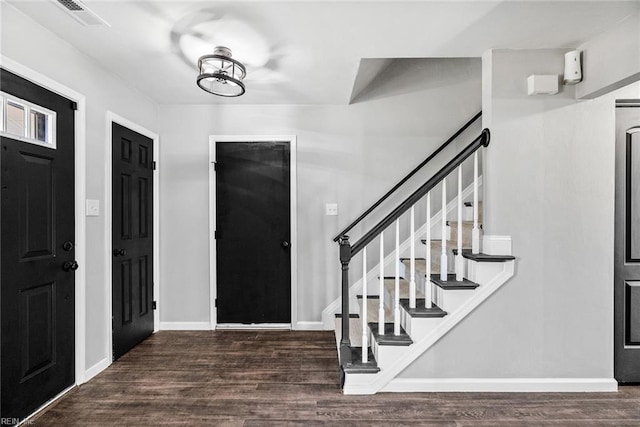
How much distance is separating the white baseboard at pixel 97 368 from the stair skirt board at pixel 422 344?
74.7 inches

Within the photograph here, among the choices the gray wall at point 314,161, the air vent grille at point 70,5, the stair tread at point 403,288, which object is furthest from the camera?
the gray wall at point 314,161

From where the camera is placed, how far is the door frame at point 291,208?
3803 millimetres

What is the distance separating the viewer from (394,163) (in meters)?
3.77

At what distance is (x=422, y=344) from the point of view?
2479mm

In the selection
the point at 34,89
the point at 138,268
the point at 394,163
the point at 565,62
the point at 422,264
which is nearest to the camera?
the point at 34,89

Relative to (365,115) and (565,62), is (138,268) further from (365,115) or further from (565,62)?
(565,62)

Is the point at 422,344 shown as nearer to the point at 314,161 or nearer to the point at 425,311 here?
the point at 425,311

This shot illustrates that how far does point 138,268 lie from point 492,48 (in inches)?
139

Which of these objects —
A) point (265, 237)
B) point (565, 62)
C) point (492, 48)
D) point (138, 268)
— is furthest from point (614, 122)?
point (138, 268)

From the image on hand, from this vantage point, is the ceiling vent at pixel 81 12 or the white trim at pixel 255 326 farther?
the white trim at pixel 255 326

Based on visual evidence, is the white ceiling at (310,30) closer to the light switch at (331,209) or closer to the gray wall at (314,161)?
the gray wall at (314,161)

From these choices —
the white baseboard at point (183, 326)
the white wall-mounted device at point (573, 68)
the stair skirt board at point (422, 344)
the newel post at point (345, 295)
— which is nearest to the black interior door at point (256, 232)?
the white baseboard at point (183, 326)

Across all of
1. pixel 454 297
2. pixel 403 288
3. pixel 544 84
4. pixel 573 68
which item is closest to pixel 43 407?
pixel 403 288

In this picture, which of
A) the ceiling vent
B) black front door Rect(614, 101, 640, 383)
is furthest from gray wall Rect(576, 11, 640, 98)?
the ceiling vent
